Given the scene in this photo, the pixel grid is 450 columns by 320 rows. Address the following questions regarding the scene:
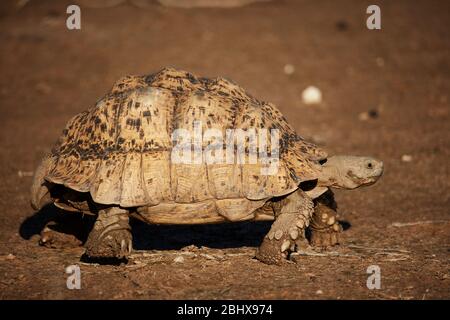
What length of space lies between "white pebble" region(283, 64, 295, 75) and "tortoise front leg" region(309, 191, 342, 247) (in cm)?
815

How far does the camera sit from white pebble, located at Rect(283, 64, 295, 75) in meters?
14.6

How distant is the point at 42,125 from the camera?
12117 millimetres

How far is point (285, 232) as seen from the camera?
19.3 ft

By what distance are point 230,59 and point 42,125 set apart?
4.65m

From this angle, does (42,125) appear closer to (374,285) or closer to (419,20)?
(374,285)

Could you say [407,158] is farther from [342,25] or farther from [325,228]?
[342,25]

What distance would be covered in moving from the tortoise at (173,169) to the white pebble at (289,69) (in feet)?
27.9

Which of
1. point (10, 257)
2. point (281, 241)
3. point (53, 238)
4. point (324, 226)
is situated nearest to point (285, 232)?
point (281, 241)

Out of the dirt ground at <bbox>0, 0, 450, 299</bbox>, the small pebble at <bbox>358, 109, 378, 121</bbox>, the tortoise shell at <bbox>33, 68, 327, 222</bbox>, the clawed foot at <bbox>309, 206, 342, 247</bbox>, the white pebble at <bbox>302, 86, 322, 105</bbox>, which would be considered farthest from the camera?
the white pebble at <bbox>302, 86, 322, 105</bbox>

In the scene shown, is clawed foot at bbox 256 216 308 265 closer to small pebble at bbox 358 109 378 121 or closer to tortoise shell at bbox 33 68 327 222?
tortoise shell at bbox 33 68 327 222

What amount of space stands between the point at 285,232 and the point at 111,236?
1.39 metres

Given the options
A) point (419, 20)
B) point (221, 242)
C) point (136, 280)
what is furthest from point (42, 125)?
point (419, 20)

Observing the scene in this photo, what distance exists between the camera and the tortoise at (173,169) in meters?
5.78

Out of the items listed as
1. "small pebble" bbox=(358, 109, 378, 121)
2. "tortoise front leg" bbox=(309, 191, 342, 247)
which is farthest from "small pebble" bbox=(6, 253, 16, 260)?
"small pebble" bbox=(358, 109, 378, 121)
